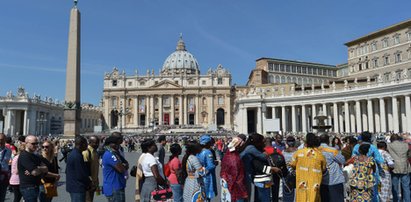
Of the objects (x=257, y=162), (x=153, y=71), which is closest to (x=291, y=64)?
(x=153, y=71)

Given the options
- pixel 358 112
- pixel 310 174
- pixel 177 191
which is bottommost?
pixel 177 191

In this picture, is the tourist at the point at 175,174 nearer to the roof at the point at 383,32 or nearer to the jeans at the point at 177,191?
the jeans at the point at 177,191

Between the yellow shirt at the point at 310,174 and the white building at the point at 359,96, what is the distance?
1352 inches

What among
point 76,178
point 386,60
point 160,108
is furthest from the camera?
point 160,108

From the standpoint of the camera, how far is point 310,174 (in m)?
5.12

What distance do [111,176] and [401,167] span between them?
567 cm

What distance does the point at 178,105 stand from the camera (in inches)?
3221

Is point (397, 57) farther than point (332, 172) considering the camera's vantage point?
Yes

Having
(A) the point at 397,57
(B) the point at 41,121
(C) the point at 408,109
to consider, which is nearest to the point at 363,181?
(C) the point at 408,109

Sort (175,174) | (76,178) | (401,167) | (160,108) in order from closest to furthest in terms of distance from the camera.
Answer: (76,178), (175,174), (401,167), (160,108)

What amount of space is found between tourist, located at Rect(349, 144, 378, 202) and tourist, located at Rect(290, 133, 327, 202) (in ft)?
2.85

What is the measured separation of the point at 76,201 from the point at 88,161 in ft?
2.71

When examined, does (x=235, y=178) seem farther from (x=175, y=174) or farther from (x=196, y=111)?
(x=196, y=111)

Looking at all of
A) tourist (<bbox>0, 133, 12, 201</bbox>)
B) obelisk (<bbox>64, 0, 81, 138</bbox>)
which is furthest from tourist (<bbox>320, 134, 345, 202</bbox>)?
obelisk (<bbox>64, 0, 81, 138</bbox>)
